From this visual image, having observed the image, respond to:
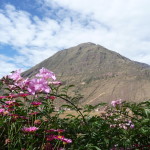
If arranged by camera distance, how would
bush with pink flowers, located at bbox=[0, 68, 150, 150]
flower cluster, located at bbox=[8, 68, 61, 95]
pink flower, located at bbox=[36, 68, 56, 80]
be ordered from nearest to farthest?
flower cluster, located at bbox=[8, 68, 61, 95] < pink flower, located at bbox=[36, 68, 56, 80] < bush with pink flowers, located at bbox=[0, 68, 150, 150]

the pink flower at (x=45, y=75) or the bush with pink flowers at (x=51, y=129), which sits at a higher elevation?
the pink flower at (x=45, y=75)

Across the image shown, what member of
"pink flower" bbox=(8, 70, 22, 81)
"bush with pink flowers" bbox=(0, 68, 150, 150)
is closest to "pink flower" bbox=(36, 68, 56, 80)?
"bush with pink flowers" bbox=(0, 68, 150, 150)

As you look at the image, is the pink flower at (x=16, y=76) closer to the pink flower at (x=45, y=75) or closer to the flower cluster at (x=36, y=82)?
the flower cluster at (x=36, y=82)

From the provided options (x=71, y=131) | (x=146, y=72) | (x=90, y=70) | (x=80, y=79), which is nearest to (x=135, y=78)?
(x=146, y=72)

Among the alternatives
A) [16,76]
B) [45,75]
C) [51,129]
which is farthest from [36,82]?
[51,129]

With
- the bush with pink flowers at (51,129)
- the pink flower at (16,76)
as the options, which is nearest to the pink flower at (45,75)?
the bush with pink flowers at (51,129)

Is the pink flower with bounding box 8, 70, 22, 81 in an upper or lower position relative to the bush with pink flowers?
upper

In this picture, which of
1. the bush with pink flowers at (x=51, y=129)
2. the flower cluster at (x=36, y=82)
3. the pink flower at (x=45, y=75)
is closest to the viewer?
the flower cluster at (x=36, y=82)

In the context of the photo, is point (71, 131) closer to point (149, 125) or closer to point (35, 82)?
point (149, 125)

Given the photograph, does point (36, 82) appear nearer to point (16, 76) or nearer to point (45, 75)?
point (45, 75)

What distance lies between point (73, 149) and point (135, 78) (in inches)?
5080

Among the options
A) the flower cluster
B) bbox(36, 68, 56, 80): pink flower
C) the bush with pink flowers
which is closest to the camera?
the flower cluster

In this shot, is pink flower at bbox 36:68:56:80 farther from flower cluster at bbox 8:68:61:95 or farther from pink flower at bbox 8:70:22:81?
pink flower at bbox 8:70:22:81

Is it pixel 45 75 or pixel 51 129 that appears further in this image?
pixel 51 129
